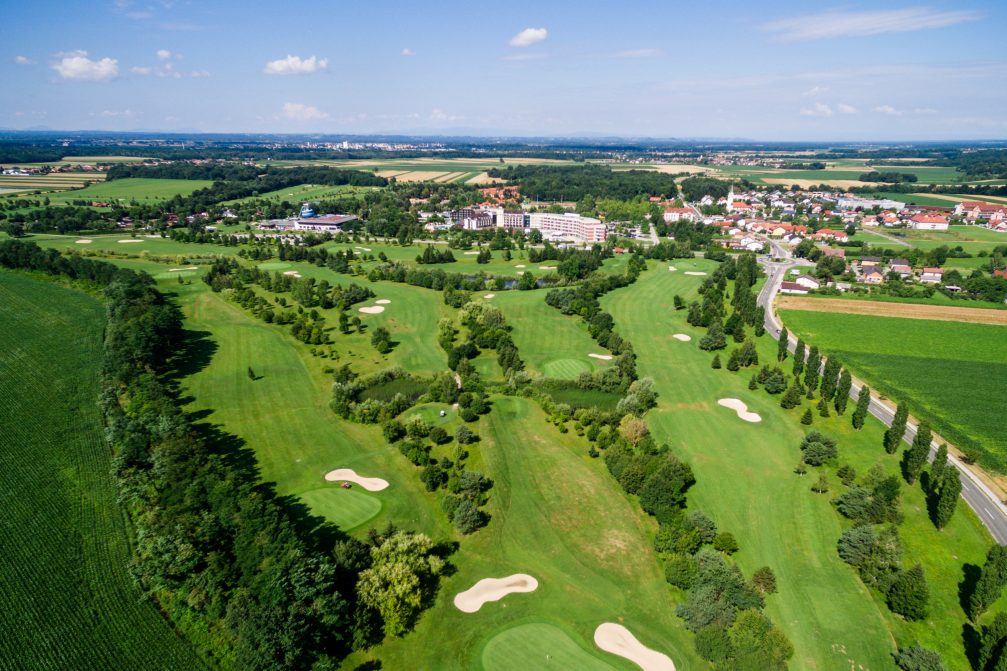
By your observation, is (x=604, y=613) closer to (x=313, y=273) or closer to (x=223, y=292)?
(x=223, y=292)

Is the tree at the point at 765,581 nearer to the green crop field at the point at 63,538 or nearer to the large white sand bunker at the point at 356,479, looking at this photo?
the large white sand bunker at the point at 356,479

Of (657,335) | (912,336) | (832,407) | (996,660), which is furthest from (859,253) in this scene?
(996,660)

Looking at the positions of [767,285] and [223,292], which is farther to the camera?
[767,285]

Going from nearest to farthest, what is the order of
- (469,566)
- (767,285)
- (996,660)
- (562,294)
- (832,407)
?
(996,660), (469,566), (832,407), (562,294), (767,285)

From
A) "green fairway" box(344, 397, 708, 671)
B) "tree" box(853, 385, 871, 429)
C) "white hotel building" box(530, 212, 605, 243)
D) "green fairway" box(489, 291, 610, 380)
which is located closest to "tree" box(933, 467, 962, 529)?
"tree" box(853, 385, 871, 429)

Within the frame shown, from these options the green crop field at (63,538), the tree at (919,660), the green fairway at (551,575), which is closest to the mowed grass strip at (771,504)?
the tree at (919,660)

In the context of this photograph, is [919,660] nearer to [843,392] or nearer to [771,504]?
[771,504]

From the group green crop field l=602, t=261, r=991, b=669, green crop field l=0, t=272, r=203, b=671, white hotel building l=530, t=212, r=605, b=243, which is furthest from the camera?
white hotel building l=530, t=212, r=605, b=243

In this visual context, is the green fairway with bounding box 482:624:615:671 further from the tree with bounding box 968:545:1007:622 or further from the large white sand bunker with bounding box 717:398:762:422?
the large white sand bunker with bounding box 717:398:762:422
